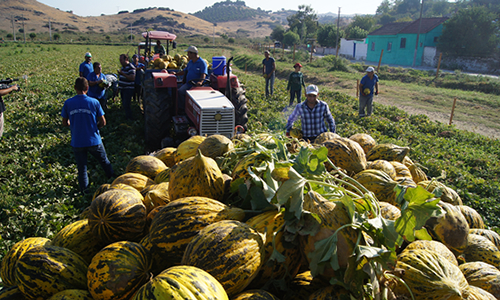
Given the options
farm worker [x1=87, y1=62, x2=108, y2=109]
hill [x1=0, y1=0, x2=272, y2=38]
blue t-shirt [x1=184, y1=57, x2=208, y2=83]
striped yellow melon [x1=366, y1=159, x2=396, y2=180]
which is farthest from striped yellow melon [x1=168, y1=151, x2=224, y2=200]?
hill [x1=0, y1=0, x2=272, y2=38]

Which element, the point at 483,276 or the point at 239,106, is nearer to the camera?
the point at 483,276

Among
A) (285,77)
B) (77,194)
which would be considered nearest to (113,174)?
A: (77,194)

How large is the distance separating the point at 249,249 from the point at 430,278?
1.18m

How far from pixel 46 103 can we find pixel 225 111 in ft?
29.4

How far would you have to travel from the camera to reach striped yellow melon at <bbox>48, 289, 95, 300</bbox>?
200cm

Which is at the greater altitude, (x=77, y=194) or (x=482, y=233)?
(x=482, y=233)

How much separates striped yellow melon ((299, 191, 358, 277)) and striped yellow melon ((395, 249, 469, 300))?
48 cm

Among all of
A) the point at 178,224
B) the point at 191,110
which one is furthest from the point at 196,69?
the point at 178,224

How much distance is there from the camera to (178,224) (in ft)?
7.32

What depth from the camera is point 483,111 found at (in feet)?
→ 57.4

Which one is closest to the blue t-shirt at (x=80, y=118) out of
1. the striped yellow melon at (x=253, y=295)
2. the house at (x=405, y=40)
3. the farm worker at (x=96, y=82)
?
the farm worker at (x=96, y=82)

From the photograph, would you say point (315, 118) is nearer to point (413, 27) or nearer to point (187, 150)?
point (187, 150)

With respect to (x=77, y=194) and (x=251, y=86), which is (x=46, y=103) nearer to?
(x=77, y=194)

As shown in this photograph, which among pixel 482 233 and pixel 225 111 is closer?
pixel 482 233
